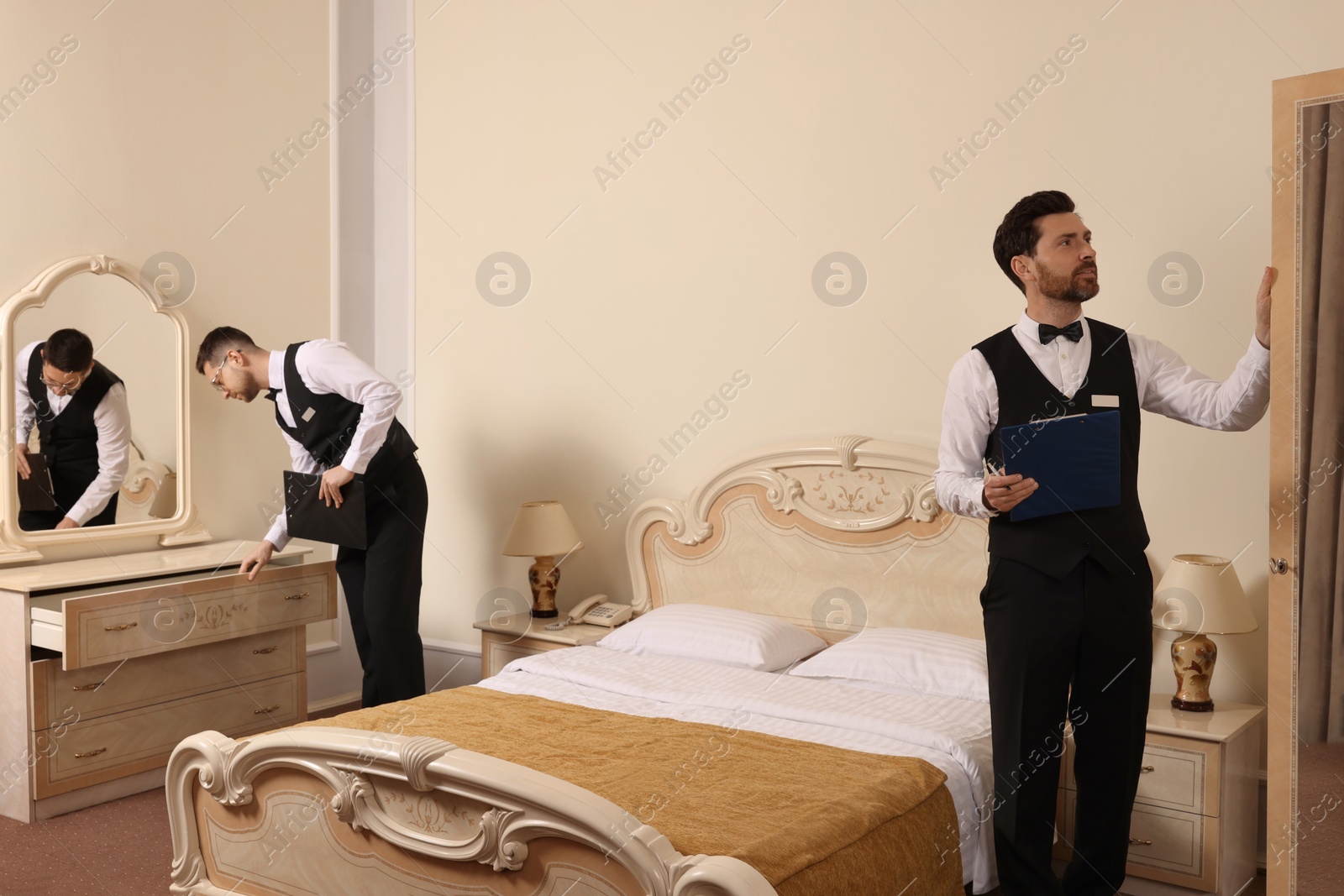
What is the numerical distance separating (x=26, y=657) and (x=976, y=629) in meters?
2.92

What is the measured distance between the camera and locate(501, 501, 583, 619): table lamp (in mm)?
4055

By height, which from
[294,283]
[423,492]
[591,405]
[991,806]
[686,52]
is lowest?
[991,806]

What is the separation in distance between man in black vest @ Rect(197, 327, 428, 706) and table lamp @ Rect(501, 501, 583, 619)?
0.48 m

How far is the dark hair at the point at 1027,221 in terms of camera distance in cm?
239

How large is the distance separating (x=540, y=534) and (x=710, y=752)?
1688 millimetres

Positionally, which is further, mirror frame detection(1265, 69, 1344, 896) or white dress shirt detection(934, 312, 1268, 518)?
white dress shirt detection(934, 312, 1268, 518)

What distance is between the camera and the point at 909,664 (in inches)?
122

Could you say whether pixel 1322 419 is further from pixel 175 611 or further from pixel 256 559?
pixel 175 611

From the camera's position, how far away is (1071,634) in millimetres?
2250

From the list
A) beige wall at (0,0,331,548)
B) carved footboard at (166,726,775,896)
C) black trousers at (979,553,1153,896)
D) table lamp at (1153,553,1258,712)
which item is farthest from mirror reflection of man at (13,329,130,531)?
table lamp at (1153,553,1258,712)

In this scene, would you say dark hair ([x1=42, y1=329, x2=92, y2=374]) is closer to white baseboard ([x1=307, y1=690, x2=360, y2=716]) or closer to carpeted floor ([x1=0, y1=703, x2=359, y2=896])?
carpeted floor ([x1=0, y1=703, x2=359, y2=896])

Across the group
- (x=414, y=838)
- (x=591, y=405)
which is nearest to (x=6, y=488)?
(x=591, y=405)

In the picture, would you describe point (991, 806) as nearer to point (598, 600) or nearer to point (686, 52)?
point (598, 600)

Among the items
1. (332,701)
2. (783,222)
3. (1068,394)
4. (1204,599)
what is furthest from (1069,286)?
(332,701)
